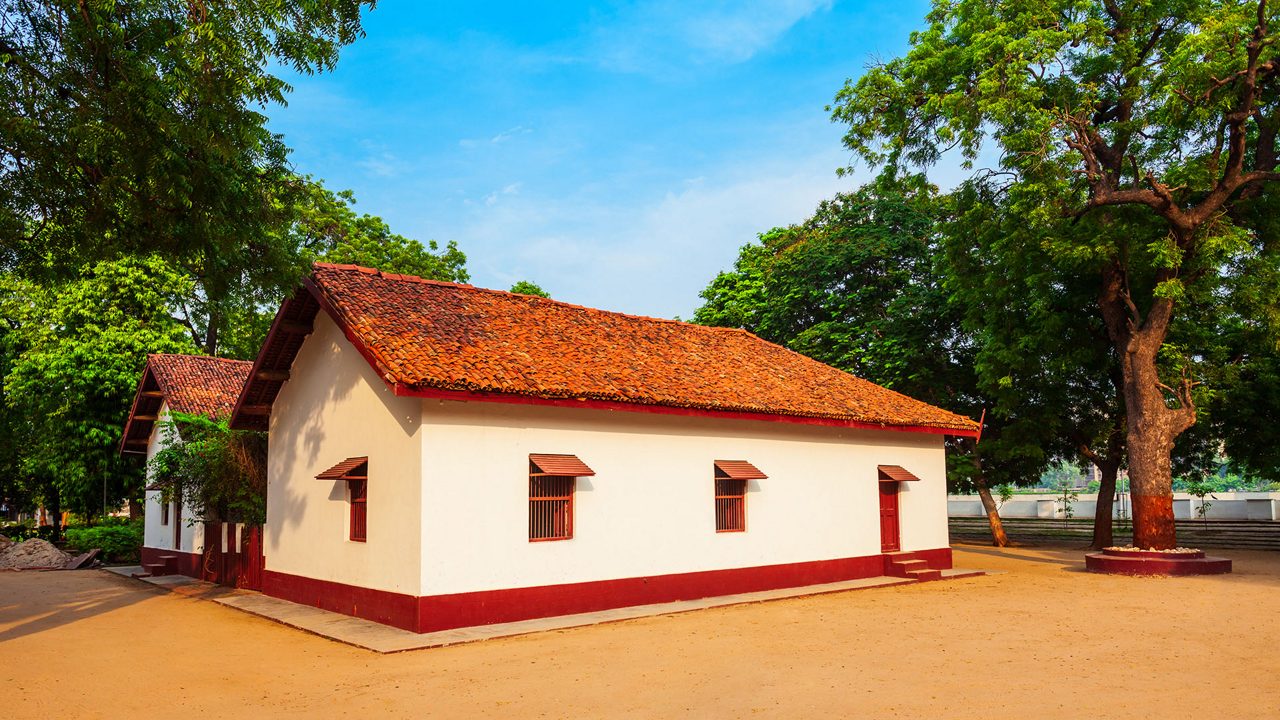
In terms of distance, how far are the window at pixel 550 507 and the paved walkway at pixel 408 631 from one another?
45.8 inches

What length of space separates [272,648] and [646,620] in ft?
15.7

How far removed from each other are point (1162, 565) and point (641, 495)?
11.5 m

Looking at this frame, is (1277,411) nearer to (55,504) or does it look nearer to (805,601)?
(805,601)

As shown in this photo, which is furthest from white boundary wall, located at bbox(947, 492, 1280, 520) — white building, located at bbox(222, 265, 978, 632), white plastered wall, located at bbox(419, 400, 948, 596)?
white building, located at bbox(222, 265, 978, 632)

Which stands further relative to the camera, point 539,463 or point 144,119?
point 539,463

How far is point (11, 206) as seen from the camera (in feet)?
35.8

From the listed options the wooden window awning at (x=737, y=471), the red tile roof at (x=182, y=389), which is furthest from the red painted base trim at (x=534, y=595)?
the red tile roof at (x=182, y=389)

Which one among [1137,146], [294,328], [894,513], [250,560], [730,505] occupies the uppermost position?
[1137,146]

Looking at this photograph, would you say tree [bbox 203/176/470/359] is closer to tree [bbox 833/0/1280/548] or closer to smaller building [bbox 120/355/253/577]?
smaller building [bbox 120/355/253/577]

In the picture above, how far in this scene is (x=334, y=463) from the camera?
1372cm

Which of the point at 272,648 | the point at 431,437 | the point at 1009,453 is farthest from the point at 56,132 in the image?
the point at 1009,453

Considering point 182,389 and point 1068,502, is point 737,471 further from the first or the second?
point 1068,502

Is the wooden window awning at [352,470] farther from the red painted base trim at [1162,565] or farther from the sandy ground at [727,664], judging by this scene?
the red painted base trim at [1162,565]

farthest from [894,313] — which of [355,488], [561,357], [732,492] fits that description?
[355,488]
